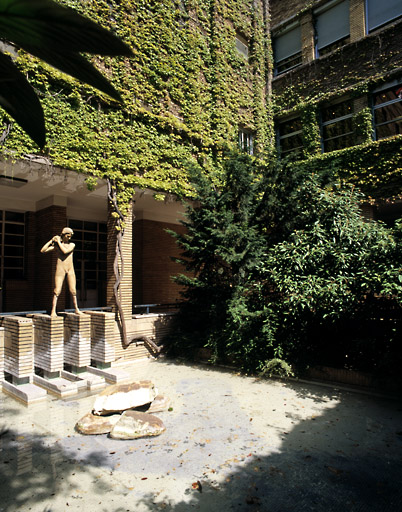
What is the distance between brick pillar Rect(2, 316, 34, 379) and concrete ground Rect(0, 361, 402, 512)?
0.80 metres

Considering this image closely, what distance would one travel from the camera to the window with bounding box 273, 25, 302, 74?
628 inches

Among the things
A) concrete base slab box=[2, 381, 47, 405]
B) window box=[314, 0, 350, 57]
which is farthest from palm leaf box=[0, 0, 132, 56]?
window box=[314, 0, 350, 57]

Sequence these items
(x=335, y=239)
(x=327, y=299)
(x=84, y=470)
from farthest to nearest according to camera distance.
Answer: (x=335, y=239) → (x=327, y=299) → (x=84, y=470)

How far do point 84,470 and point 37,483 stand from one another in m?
0.48

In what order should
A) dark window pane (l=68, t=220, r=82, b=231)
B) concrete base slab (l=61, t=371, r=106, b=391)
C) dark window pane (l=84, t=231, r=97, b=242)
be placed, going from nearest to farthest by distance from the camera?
concrete base slab (l=61, t=371, r=106, b=391) < dark window pane (l=68, t=220, r=82, b=231) < dark window pane (l=84, t=231, r=97, b=242)

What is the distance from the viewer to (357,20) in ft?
45.4

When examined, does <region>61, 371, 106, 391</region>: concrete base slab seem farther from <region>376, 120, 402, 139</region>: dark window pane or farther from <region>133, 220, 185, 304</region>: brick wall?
<region>376, 120, 402, 139</region>: dark window pane

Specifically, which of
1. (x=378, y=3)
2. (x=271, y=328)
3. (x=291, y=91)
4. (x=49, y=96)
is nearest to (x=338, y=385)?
(x=271, y=328)

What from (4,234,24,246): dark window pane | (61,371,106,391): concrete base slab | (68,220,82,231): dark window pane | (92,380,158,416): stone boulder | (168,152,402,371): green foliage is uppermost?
(68,220,82,231): dark window pane

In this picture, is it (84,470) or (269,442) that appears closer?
(84,470)

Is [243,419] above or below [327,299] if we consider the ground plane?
below

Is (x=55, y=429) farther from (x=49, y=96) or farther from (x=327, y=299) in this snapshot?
(x=49, y=96)

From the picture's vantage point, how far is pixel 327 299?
657cm

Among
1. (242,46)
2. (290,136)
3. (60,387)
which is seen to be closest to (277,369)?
(60,387)
